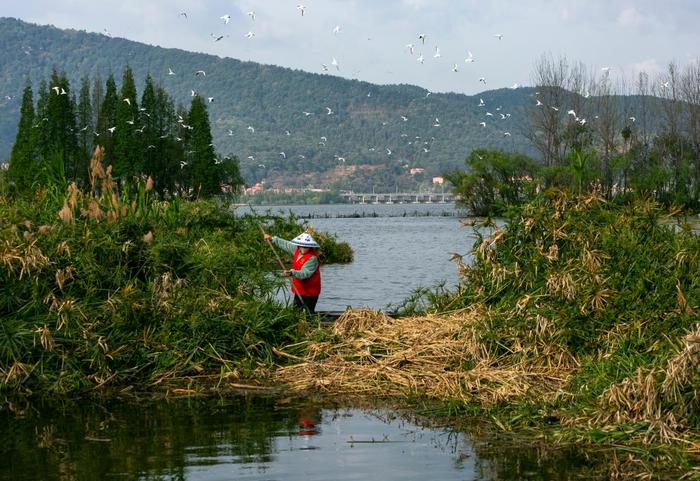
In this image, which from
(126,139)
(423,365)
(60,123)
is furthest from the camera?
(60,123)

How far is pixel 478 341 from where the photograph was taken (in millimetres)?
11172

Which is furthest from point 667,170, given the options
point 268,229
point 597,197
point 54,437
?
point 54,437

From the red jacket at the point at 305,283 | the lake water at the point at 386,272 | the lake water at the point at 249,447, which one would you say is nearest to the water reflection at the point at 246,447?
the lake water at the point at 249,447

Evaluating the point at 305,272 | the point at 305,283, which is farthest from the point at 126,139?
the point at 305,272

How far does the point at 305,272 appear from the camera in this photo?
13.8m

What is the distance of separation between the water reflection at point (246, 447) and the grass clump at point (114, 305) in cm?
71

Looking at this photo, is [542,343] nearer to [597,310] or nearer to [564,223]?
[597,310]

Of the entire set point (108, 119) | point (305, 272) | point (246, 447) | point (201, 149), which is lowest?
point (246, 447)

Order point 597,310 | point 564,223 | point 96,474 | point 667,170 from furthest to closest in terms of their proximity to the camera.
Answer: point 667,170, point 564,223, point 597,310, point 96,474

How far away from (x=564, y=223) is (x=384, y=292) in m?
17.2

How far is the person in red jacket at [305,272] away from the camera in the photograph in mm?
13742

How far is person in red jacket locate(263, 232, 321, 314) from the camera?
45.1 ft

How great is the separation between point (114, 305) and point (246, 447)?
3274mm

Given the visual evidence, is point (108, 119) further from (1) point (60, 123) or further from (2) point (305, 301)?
(2) point (305, 301)
